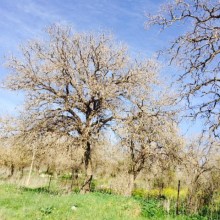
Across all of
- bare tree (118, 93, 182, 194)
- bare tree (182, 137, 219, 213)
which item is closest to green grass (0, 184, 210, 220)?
bare tree (118, 93, 182, 194)

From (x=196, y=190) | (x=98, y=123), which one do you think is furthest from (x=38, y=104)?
(x=196, y=190)

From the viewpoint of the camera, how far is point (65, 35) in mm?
24172

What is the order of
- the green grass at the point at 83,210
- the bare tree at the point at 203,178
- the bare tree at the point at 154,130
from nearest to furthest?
1. the green grass at the point at 83,210
2. the bare tree at the point at 154,130
3. the bare tree at the point at 203,178

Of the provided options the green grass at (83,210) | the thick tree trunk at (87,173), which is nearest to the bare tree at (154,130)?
the thick tree trunk at (87,173)

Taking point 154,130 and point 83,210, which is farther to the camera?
point 154,130

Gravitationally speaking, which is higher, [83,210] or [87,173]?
[87,173]

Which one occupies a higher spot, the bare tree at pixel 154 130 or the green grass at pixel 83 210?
the bare tree at pixel 154 130

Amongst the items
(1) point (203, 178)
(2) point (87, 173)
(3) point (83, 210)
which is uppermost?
(1) point (203, 178)

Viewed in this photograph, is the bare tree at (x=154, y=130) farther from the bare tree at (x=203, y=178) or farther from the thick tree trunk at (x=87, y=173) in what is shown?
the bare tree at (x=203, y=178)

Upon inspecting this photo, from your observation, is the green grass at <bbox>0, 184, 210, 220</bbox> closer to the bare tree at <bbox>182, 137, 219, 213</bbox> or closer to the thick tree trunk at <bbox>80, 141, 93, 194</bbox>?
the thick tree trunk at <bbox>80, 141, 93, 194</bbox>

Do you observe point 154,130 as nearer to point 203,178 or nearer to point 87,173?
point 87,173

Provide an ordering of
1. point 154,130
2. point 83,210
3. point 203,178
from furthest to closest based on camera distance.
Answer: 1. point 203,178
2. point 154,130
3. point 83,210

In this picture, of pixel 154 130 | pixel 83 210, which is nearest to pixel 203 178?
pixel 154 130

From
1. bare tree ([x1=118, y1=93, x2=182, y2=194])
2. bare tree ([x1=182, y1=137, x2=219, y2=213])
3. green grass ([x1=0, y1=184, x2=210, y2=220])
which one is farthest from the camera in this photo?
bare tree ([x1=182, y1=137, x2=219, y2=213])
